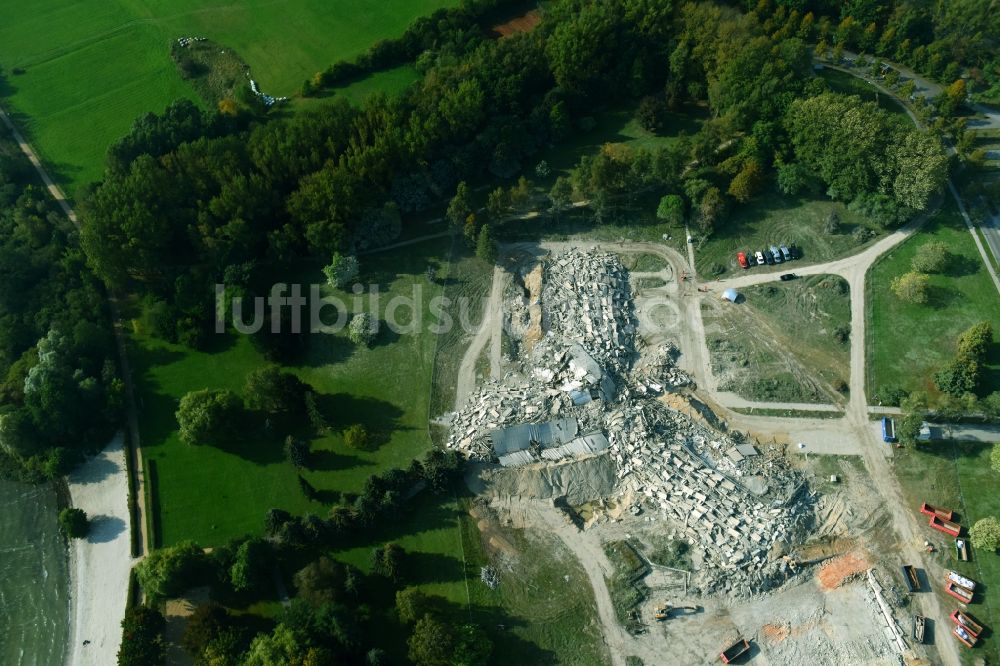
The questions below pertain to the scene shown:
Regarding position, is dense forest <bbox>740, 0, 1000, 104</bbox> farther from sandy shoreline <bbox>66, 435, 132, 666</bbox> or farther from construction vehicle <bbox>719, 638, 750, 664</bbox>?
sandy shoreline <bbox>66, 435, 132, 666</bbox>

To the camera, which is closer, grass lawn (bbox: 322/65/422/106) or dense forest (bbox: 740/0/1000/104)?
dense forest (bbox: 740/0/1000/104)

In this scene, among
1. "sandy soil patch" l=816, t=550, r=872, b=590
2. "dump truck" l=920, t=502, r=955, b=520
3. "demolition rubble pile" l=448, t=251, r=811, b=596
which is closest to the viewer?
"sandy soil patch" l=816, t=550, r=872, b=590

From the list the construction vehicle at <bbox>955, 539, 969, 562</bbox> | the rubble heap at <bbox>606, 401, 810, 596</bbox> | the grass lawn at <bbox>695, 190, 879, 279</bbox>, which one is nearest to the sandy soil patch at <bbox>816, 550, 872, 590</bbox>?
the rubble heap at <bbox>606, 401, 810, 596</bbox>

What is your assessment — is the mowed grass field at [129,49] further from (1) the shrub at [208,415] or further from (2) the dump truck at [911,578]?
(2) the dump truck at [911,578]

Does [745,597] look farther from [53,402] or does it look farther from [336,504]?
[53,402]

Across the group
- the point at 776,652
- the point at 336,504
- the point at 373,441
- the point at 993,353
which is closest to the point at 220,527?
the point at 336,504

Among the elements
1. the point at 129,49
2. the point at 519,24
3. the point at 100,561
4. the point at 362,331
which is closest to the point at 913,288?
the point at 362,331
